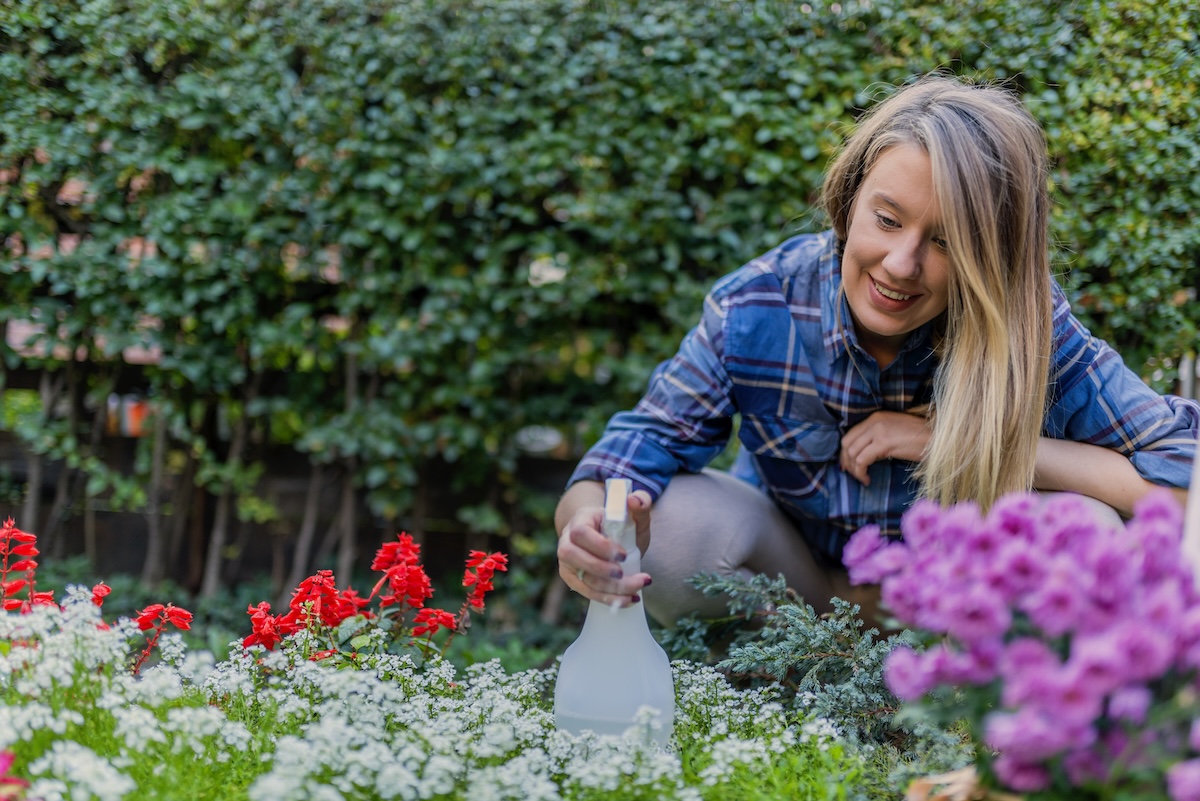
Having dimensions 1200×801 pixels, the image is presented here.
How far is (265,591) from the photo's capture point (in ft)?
11.4

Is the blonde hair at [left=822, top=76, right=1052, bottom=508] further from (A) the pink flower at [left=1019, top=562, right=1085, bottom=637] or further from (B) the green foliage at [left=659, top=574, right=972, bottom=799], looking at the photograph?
(A) the pink flower at [left=1019, top=562, right=1085, bottom=637]

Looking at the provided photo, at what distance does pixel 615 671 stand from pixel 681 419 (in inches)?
28.4

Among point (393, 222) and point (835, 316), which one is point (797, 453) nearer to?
point (835, 316)

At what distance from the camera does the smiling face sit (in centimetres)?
168

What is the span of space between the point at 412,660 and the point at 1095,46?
7.80 ft

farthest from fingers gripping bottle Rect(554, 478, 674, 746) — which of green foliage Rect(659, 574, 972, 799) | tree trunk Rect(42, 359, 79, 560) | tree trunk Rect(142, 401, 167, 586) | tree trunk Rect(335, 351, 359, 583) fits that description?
tree trunk Rect(42, 359, 79, 560)

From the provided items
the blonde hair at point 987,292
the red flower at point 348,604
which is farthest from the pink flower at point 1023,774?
the red flower at point 348,604

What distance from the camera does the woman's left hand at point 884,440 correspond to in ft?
6.42

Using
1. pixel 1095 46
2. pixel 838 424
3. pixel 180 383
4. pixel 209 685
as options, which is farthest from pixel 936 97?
pixel 180 383

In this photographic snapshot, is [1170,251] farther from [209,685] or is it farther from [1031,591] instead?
[209,685]

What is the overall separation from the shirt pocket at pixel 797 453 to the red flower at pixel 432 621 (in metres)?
0.79

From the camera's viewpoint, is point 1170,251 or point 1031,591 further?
point 1170,251

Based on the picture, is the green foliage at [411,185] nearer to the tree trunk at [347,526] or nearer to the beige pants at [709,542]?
the tree trunk at [347,526]

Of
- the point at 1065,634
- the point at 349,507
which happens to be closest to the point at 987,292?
the point at 1065,634
